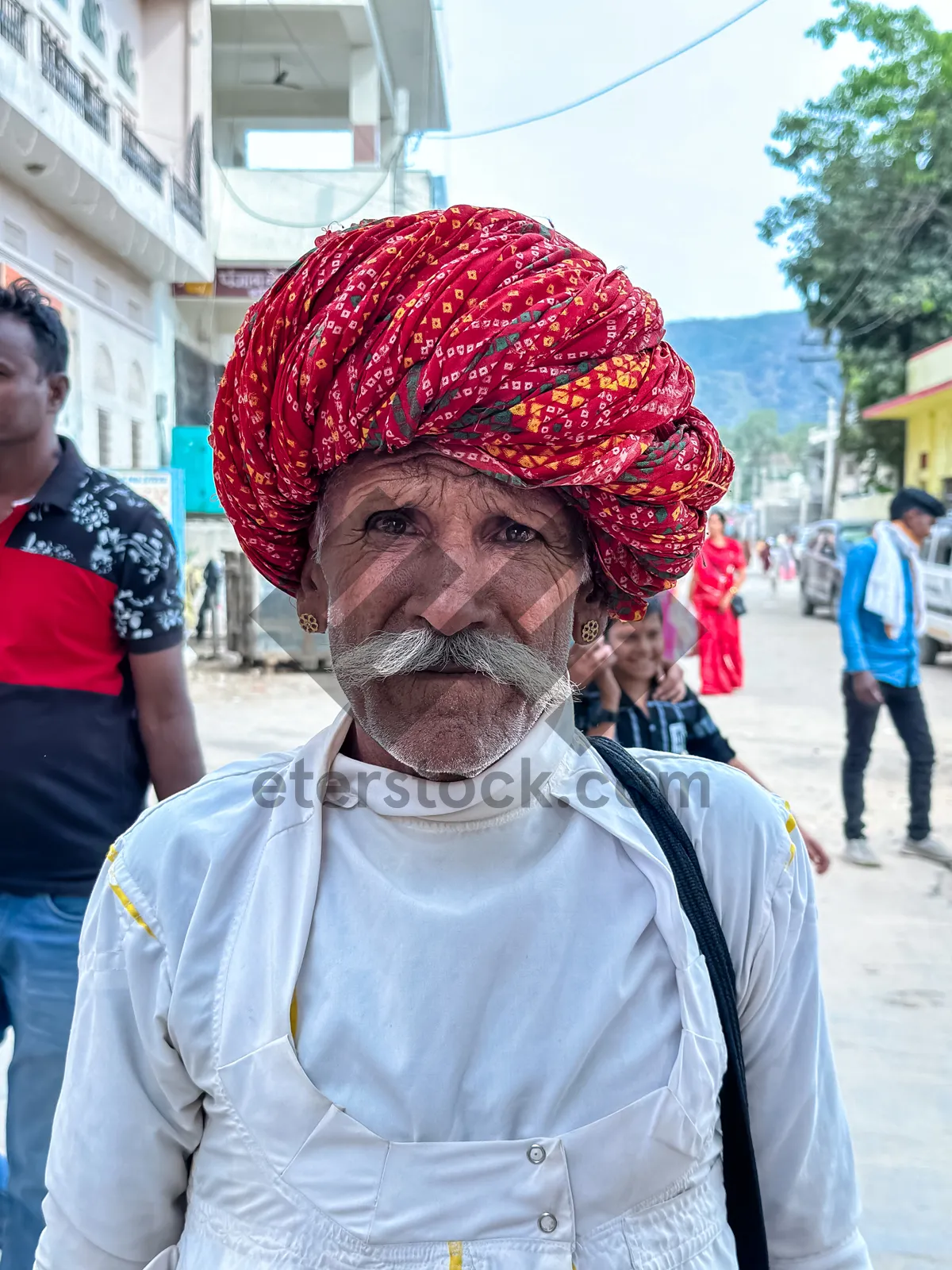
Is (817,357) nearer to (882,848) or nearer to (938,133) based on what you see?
(938,133)

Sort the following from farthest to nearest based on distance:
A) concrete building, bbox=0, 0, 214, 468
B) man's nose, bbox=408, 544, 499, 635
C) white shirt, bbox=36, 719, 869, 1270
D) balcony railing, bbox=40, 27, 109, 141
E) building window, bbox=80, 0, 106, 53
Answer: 1. building window, bbox=80, 0, 106, 53
2. balcony railing, bbox=40, 27, 109, 141
3. concrete building, bbox=0, 0, 214, 468
4. man's nose, bbox=408, 544, 499, 635
5. white shirt, bbox=36, 719, 869, 1270

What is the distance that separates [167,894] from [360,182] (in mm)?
4153

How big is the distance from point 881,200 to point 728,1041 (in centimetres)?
2082

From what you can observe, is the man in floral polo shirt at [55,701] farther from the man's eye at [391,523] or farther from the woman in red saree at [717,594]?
the woman in red saree at [717,594]

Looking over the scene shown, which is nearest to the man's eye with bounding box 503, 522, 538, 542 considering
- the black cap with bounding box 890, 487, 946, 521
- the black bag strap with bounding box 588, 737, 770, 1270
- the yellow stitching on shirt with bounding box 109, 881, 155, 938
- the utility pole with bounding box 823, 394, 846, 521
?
the black bag strap with bounding box 588, 737, 770, 1270

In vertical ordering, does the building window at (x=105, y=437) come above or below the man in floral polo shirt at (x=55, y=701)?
above

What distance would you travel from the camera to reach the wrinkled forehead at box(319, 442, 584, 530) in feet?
3.97

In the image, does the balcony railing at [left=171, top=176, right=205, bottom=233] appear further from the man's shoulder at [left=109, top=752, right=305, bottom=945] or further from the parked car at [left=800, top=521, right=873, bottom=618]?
the parked car at [left=800, top=521, right=873, bottom=618]

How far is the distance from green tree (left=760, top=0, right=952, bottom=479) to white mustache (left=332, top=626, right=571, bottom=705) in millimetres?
16393

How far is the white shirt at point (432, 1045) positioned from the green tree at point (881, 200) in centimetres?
1649

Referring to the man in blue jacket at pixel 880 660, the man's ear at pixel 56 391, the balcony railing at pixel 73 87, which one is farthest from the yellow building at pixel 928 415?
the man's ear at pixel 56 391

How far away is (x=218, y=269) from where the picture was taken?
8.08 m

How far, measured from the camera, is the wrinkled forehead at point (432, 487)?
3.97 ft

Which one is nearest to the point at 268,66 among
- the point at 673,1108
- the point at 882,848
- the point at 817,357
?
the point at 882,848
